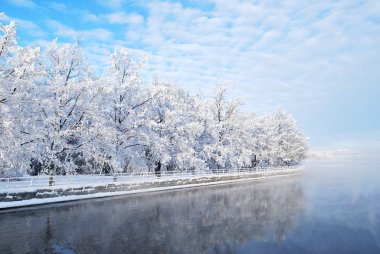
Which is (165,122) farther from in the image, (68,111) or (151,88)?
(68,111)

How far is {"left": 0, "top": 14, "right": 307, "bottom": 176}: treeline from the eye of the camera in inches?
931

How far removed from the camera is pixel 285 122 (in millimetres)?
86188

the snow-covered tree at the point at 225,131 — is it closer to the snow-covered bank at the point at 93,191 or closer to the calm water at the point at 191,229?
the snow-covered bank at the point at 93,191

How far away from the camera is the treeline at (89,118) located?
23641mm

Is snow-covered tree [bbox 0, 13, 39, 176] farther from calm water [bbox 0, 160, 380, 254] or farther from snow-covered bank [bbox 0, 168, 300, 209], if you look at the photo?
→ calm water [bbox 0, 160, 380, 254]

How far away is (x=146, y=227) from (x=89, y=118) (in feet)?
56.0

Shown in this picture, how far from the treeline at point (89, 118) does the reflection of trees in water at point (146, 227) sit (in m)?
6.77

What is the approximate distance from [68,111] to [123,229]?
17.4m

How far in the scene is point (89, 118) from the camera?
29.5 meters

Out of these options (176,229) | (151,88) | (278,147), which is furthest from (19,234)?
(278,147)

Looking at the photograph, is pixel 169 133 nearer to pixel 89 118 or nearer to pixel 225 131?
pixel 89 118

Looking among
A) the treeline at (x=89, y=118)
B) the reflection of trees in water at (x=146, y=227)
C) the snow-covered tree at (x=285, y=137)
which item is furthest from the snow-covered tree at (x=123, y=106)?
the snow-covered tree at (x=285, y=137)

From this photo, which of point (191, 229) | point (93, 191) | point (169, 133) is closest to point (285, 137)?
point (169, 133)

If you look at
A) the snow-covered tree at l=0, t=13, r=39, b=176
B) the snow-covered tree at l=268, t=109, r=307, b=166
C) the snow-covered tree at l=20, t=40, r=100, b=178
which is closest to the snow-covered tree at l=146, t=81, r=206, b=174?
the snow-covered tree at l=20, t=40, r=100, b=178
